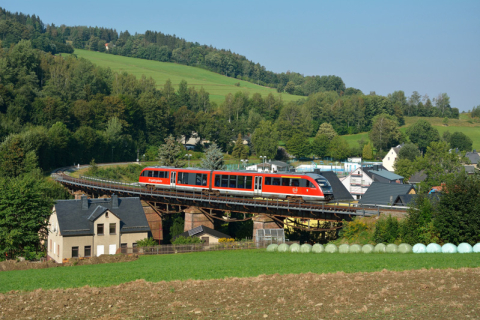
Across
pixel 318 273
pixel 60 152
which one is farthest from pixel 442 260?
pixel 60 152

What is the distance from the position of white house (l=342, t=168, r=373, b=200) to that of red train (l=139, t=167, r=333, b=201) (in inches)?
1490

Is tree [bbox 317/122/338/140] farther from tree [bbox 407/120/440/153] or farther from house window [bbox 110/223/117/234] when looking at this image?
house window [bbox 110/223/117/234]

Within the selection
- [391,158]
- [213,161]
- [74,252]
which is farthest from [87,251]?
[391,158]

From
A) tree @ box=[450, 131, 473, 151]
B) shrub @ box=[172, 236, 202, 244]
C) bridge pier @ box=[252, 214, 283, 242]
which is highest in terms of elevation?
tree @ box=[450, 131, 473, 151]

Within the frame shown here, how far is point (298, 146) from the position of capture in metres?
140

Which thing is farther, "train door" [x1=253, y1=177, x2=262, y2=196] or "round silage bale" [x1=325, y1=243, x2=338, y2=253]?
"train door" [x1=253, y1=177, x2=262, y2=196]

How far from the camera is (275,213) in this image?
151ft

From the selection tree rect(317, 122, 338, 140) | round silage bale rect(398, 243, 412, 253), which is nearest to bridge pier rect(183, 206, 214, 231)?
round silage bale rect(398, 243, 412, 253)

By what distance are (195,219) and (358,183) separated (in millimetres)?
39189

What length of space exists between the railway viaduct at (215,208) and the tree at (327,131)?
9502 cm

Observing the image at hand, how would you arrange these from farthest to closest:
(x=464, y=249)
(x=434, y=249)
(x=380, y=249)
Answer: (x=380, y=249) < (x=434, y=249) < (x=464, y=249)

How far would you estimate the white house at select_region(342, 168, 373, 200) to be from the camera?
83438 millimetres

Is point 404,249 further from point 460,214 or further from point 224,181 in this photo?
point 224,181

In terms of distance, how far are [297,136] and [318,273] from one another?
120 meters
